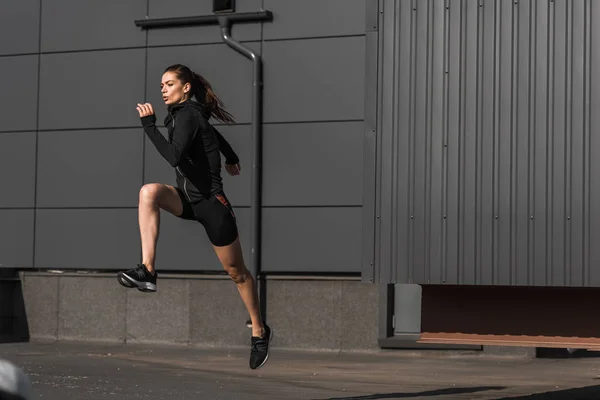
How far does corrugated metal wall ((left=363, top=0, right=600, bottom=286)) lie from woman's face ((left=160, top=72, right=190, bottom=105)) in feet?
4.70

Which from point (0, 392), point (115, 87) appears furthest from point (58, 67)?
point (0, 392)

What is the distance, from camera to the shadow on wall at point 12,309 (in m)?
16.8

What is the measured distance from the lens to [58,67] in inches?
666

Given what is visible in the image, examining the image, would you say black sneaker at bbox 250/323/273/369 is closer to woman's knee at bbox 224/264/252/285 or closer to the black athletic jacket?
woman's knee at bbox 224/264/252/285

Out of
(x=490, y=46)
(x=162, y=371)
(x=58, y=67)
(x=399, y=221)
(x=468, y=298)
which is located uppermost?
(x=58, y=67)

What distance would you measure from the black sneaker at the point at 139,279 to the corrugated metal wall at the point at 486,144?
5.78 feet

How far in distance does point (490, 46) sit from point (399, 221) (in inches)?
54.8

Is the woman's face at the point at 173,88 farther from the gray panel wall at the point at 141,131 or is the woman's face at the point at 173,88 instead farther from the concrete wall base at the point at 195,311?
the concrete wall base at the point at 195,311

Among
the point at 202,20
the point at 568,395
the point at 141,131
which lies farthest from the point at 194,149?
the point at 141,131

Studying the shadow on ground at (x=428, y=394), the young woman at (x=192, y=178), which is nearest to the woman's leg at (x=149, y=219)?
the young woman at (x=192, y=178)

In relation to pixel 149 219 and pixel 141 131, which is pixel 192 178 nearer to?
pixel 149 219

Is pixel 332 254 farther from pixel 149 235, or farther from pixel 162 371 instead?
pixel 149 235

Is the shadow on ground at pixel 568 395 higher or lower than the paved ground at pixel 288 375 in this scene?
higher

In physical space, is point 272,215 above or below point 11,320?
above
